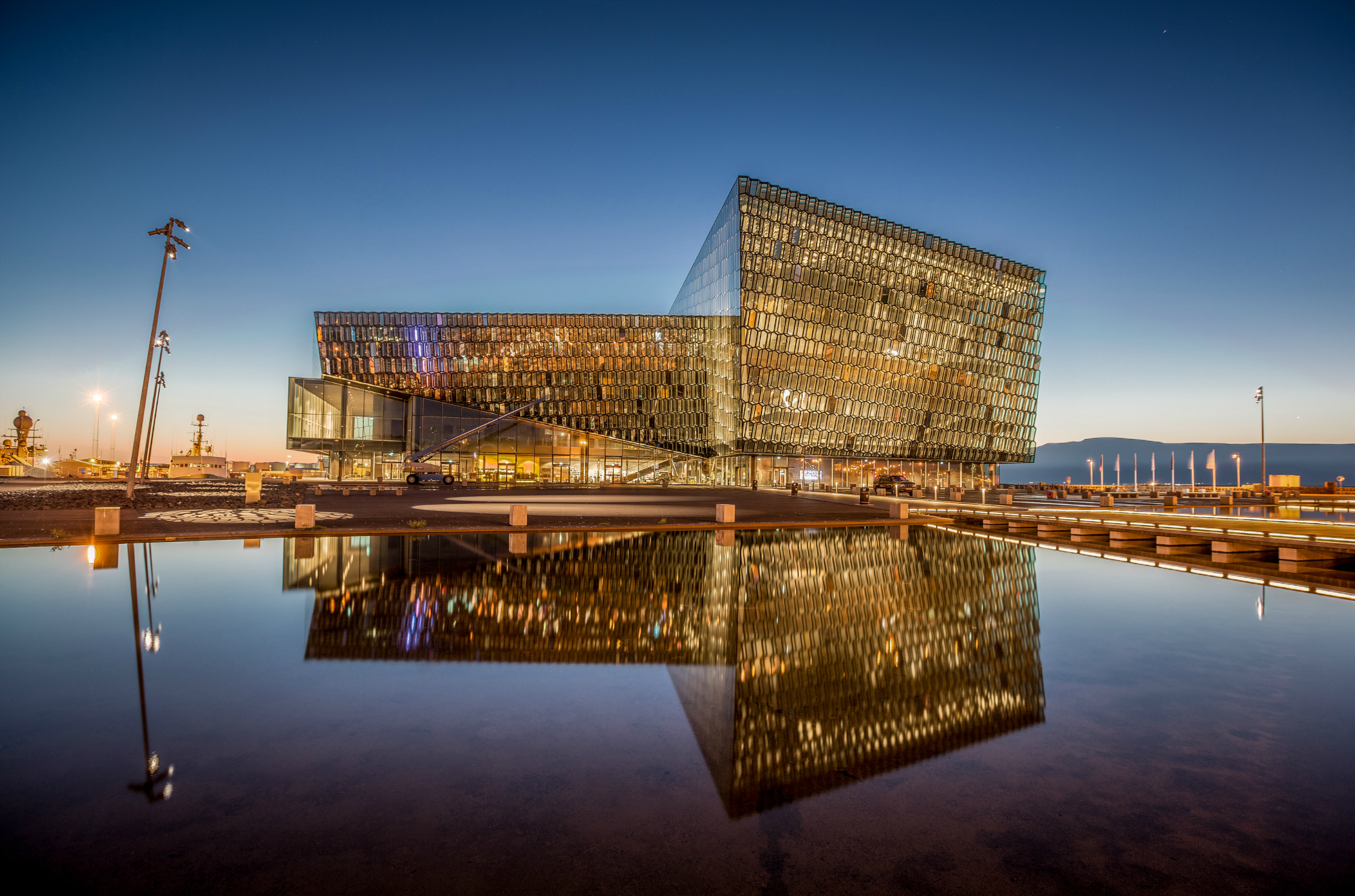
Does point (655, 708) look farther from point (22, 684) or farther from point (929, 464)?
point (929, 464)

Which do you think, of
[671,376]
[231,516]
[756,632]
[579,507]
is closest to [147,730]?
[756,632]

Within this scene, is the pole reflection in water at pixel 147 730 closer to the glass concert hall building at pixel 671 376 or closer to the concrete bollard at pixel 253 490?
the concrete bollard at pixel 253 490

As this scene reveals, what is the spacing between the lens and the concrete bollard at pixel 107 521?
60.2ft

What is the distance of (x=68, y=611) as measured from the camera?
9664 mm

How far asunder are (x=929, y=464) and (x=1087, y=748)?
8419cm

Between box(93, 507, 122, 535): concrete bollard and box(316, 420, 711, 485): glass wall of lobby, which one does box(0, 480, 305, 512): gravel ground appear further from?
box(316, 420, 711, 485): glass wall of lobby

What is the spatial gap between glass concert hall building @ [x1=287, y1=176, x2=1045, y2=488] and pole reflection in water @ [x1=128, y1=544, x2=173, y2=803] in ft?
199

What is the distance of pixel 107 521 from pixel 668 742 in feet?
69.7

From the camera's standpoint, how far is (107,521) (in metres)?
18.5

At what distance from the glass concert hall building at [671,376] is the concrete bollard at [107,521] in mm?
53889

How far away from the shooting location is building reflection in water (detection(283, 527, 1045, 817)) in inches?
219

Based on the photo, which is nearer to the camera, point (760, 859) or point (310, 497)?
point (760, 859)

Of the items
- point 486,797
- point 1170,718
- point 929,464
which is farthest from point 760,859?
point 929,464

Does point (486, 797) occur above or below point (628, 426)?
below
